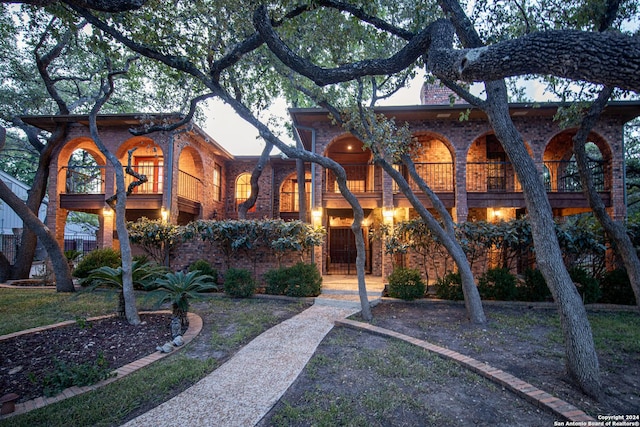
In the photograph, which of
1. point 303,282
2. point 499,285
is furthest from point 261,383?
point 499,285

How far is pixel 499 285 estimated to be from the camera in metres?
7.87

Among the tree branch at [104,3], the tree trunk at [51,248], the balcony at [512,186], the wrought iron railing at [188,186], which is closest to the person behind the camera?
the tree branch at [104,3]

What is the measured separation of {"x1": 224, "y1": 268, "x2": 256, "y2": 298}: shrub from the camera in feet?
27.7

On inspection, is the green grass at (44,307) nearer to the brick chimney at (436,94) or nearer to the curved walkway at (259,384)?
the curved walkway at (259,384)

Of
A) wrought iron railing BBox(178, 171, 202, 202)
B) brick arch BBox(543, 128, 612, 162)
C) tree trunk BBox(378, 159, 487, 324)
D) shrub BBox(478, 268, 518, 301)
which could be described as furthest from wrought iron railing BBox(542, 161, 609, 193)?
wrought iron railing BBox(178, 171, 202, 202)

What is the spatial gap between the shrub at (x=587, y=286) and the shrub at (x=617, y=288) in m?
0.36

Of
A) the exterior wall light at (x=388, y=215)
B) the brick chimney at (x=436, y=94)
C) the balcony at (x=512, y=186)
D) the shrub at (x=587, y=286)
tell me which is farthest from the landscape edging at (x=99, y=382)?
the brick chimney at (x=436, y=94)

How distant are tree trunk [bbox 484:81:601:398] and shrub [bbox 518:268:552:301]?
478cm

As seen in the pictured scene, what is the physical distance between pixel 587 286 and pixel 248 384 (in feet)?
27.1

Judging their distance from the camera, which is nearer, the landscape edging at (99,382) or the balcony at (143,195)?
the landscape edging at (99,382)

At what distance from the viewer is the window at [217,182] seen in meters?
15.8

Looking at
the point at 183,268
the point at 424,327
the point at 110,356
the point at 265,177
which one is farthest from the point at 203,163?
the point at 424,327

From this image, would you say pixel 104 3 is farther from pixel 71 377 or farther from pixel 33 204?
pixel 33 204

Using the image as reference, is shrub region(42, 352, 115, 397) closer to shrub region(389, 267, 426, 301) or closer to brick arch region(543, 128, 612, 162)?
shrub region(389, 267, 426, 301)
